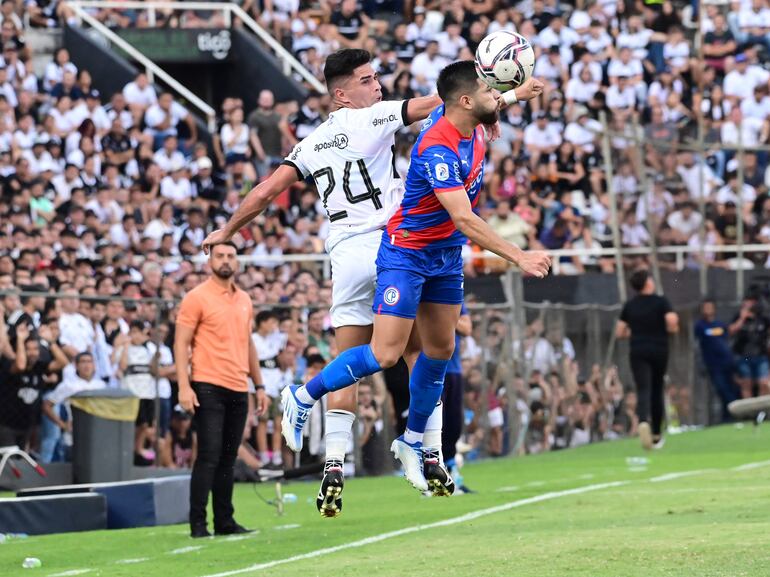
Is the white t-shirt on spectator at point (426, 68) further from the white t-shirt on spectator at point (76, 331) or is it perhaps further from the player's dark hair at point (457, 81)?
the player's dark hair at point (457, 81)

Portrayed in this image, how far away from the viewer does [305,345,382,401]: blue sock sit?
10031mm

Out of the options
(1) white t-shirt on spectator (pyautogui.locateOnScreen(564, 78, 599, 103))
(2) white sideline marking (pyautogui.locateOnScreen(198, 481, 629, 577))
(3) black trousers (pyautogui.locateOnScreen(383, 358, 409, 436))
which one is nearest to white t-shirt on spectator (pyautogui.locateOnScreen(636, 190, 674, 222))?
(1) white t-shirt on spectator (pyautogui.locateOnScreen(564, 78, 599, 103))

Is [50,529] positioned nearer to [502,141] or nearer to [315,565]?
[315,565]

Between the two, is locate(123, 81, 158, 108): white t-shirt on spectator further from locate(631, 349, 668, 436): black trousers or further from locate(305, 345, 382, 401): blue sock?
locate(305, 345, 382, 401): blue sock

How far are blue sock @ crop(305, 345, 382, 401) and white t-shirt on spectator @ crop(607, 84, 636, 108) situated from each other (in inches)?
803

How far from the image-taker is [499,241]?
9.52 metres

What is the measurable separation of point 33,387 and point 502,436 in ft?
24.2

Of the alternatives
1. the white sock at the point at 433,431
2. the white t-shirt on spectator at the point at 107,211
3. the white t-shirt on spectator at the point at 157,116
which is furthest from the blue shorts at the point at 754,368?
the white sock at the point at 433,431

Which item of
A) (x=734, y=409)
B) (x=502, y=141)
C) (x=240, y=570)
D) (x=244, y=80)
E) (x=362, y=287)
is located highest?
(x=244, y=80)

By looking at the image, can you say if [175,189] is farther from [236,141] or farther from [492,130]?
[492,130]

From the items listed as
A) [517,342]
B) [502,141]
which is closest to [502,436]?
[517,342]

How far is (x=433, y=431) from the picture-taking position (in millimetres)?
10703

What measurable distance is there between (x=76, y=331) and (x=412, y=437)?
8331 mm

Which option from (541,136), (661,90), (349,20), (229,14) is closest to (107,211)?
(541,136)
